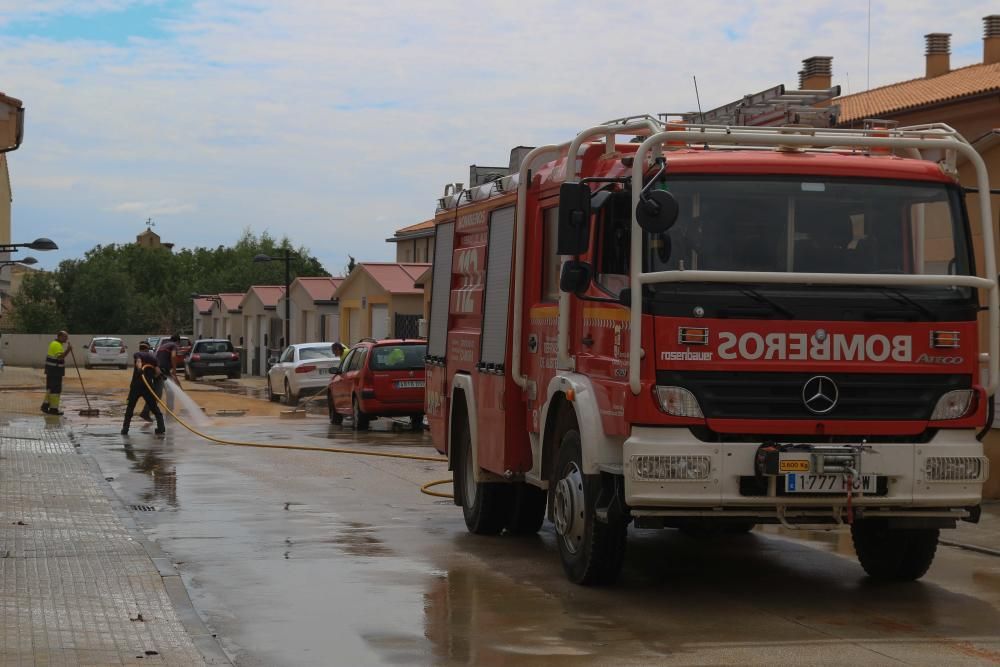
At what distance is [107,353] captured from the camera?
70250mm

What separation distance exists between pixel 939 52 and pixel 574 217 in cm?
3126

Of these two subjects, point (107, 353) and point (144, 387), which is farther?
point (107, 353)

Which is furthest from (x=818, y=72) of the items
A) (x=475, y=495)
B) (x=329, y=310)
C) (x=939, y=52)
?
(x=475, y=495)

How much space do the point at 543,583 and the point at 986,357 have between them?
124 inches

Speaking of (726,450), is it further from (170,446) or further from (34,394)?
(34,394)

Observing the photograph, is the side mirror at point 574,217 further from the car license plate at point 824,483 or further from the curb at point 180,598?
the curb at point 180,598

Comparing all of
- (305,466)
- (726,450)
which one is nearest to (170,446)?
(305,466)

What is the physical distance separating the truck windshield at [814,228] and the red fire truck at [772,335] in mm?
12

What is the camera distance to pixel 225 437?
81.0 feet

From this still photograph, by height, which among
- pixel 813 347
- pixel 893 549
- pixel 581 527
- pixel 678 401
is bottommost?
pixel 893 549

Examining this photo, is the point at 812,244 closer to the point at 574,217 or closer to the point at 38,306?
the point at 574,217

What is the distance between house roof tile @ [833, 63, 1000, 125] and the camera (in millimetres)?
28328

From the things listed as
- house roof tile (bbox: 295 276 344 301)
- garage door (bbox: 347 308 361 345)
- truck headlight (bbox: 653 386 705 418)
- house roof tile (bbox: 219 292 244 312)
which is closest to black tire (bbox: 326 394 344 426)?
truck headlight (bbox: 653 386 705 418)

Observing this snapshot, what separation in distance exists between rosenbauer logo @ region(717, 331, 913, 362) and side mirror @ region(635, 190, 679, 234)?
0.71 meters
